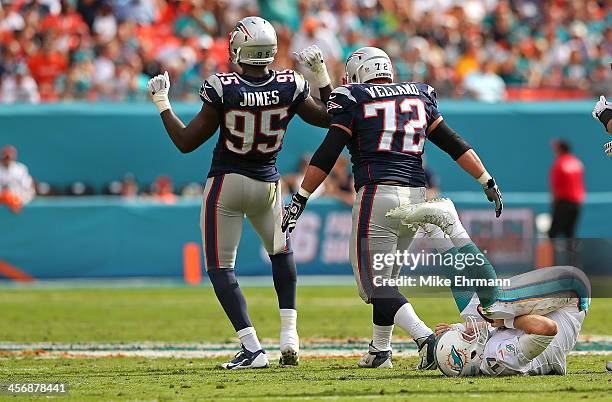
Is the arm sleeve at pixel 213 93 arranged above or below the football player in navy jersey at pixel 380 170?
above

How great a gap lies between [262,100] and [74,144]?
31.9 ft

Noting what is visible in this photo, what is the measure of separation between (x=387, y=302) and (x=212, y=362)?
4.81 feet

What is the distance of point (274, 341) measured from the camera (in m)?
9.57

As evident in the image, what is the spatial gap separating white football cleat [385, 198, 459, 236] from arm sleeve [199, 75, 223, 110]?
1.33 meters

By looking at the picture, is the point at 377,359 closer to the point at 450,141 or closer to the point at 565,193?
the point at 450,141

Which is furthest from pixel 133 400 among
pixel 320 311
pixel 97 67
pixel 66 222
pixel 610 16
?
pixel 610 16

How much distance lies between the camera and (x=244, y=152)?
292 inches

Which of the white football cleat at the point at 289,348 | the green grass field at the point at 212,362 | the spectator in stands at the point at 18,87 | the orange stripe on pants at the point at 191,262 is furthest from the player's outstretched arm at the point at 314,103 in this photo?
the spectator in stands at the point at 18,87

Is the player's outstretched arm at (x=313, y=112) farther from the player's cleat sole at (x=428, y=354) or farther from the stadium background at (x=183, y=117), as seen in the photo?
the stadium background at (x=183, y=117)

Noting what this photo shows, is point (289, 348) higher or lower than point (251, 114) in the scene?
lower

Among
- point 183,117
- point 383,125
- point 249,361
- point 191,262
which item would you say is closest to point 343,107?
point 383,125

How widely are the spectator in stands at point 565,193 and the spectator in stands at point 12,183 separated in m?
7.08

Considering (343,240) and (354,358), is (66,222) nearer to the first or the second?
(343,240)

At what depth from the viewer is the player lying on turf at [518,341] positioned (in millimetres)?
6508
